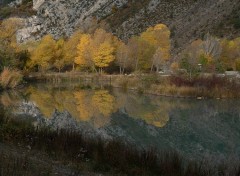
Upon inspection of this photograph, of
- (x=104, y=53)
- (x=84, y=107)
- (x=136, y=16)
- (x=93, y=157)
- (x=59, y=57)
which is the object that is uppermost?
(x=136, y=16)

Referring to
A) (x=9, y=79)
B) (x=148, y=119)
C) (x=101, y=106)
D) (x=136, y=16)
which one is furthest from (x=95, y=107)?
(x=136, y=16)

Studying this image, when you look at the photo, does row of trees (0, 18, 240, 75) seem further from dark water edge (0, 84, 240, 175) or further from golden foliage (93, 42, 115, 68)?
dark water edge (0, 84, 240, 175)

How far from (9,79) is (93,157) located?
29209mm

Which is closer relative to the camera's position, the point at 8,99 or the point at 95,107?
the point at 95,107

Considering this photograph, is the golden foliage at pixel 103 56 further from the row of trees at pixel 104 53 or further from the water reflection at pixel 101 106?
the water reflection at pixel 101 106

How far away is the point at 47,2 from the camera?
113062 mm

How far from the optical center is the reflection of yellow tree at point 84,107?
22.4m

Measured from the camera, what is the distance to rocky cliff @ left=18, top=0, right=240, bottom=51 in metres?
74.7

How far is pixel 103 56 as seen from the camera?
55.9 m

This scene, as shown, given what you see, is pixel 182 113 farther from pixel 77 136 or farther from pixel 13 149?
pixel 13 149

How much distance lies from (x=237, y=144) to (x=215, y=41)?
3838 cm

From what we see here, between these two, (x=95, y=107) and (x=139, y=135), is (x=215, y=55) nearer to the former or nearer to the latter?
(x=95, y=107)

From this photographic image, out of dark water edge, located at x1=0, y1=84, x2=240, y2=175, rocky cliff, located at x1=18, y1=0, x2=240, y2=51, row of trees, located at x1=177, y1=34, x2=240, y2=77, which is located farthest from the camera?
rocky cliff, located at x1=18, y1=0, x2=240, y2=51

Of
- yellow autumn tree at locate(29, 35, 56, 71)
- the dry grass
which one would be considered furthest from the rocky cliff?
the dry grass
